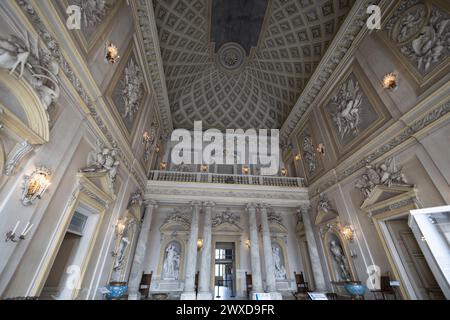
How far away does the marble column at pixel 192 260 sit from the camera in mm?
8312

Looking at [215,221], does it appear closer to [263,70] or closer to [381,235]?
[381,235]

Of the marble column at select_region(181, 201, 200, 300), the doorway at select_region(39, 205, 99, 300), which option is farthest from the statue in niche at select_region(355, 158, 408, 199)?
the doorway at select_region(39, 205, 99, 300)

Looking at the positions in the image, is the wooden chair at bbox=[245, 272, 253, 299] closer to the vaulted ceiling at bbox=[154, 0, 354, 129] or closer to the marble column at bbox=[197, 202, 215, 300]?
the marble column at bbox=[197, 202, 215, 300]

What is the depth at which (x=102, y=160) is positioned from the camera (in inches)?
226

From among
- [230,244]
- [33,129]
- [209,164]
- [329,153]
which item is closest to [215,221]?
[230,244]

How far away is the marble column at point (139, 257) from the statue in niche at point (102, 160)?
4.40 m

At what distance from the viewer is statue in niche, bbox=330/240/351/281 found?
801 cm

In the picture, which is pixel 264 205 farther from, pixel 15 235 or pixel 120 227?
pixel 15 235

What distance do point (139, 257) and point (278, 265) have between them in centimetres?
769

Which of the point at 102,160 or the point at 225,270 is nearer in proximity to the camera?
the point at 102,160

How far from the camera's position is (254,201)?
36.7 ft

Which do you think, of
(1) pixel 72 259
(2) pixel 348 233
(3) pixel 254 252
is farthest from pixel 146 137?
(2) pixel 348 233

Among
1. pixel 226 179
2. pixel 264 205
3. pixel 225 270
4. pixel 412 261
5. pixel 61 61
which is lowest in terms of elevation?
pixel 225 270

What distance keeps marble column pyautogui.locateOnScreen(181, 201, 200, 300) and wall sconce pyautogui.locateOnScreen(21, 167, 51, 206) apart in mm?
7199
